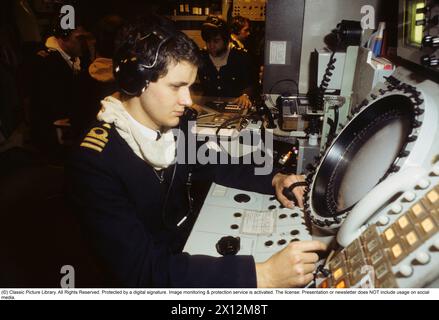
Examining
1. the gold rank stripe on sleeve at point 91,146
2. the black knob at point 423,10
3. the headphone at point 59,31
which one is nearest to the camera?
the black knob at point 423,10

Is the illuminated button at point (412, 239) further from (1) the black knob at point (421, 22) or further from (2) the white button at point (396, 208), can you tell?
(1) the black knob at point (421, 22)

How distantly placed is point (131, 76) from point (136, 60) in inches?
2.2

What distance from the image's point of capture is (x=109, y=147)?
107cm

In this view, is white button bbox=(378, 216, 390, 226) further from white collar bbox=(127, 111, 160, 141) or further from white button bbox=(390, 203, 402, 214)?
white collar bbox=(127, 111, 160, 141)

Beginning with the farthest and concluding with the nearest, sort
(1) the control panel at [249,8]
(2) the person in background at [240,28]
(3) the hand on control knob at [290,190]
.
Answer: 1. (1) the control panel at [249,8]
2. (2) the person in background at [240,28]
3. (3) the hand on control knob at [290,190]

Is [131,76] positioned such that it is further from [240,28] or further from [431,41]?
[240,28]

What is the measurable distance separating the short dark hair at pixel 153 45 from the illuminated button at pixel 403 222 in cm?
84

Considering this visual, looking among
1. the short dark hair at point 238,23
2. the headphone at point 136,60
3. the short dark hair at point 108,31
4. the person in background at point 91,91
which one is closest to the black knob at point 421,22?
the headphone at point 136,60

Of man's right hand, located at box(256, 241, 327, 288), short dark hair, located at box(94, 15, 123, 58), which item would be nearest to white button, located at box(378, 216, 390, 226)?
man's right hand, located at box(256, 241, 327, 288)

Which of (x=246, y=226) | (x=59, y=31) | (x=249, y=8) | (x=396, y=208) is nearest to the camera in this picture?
(x=396, y=208)

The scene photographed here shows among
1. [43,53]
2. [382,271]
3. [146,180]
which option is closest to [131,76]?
[146,180]

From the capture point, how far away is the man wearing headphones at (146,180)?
89 cm

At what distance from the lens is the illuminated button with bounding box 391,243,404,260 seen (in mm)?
546

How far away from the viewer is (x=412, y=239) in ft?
1.77
